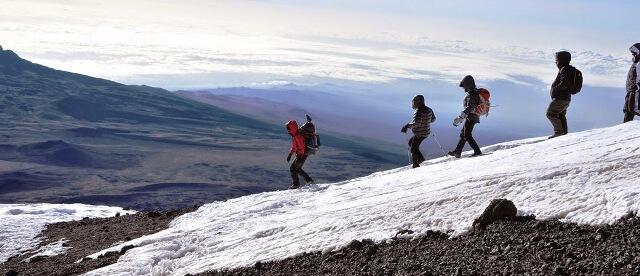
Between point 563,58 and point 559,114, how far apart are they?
2.00m

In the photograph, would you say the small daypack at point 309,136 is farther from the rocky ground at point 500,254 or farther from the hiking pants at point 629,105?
the rocky ground at point 500,254

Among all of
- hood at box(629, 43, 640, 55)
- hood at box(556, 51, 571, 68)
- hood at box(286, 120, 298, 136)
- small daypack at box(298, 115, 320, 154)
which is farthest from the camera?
small daypack at box(298, 115, 320, 154)

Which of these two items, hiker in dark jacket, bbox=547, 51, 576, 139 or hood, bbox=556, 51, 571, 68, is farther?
hiker in dark jacket, bbox=547, 51, 576, 139

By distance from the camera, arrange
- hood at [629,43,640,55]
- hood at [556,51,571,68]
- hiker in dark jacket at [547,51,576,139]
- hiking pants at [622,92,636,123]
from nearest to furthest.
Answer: hood at [629,43,640,55]
hood at [556,51,571,68]
hiker in dark jacket at [547,51,576,139]
hiking pants at [622,92,636,123]

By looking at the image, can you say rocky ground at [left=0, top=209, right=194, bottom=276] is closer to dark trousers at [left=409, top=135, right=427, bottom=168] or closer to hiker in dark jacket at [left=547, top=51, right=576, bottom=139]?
dark trousers at [left=409, top=135, right=427, bottom=168]

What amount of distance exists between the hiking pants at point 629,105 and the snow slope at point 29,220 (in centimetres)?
1537

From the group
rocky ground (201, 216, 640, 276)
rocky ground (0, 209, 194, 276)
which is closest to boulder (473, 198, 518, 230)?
rocky ground (201, 216, 640, 276)

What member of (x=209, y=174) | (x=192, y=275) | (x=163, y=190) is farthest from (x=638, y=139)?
(x=209, y=174)

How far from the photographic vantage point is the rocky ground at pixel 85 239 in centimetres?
1562

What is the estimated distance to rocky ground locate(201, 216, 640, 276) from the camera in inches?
340

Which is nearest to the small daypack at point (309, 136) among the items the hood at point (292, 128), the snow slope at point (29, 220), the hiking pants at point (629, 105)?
the hood at point (292, 128)

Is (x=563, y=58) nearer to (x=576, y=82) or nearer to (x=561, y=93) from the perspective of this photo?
(x=576, y=82)

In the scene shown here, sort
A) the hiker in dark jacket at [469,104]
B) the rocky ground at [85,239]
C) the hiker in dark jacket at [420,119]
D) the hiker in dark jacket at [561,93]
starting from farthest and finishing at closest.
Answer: the hiker in dark jacket at [420,119] → the hiker in dark jacket at [469,104] → the hiker in dark jacket at [561,93] → the rocky ground at [85,239]

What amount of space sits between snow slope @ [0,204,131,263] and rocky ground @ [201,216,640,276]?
402 inches
